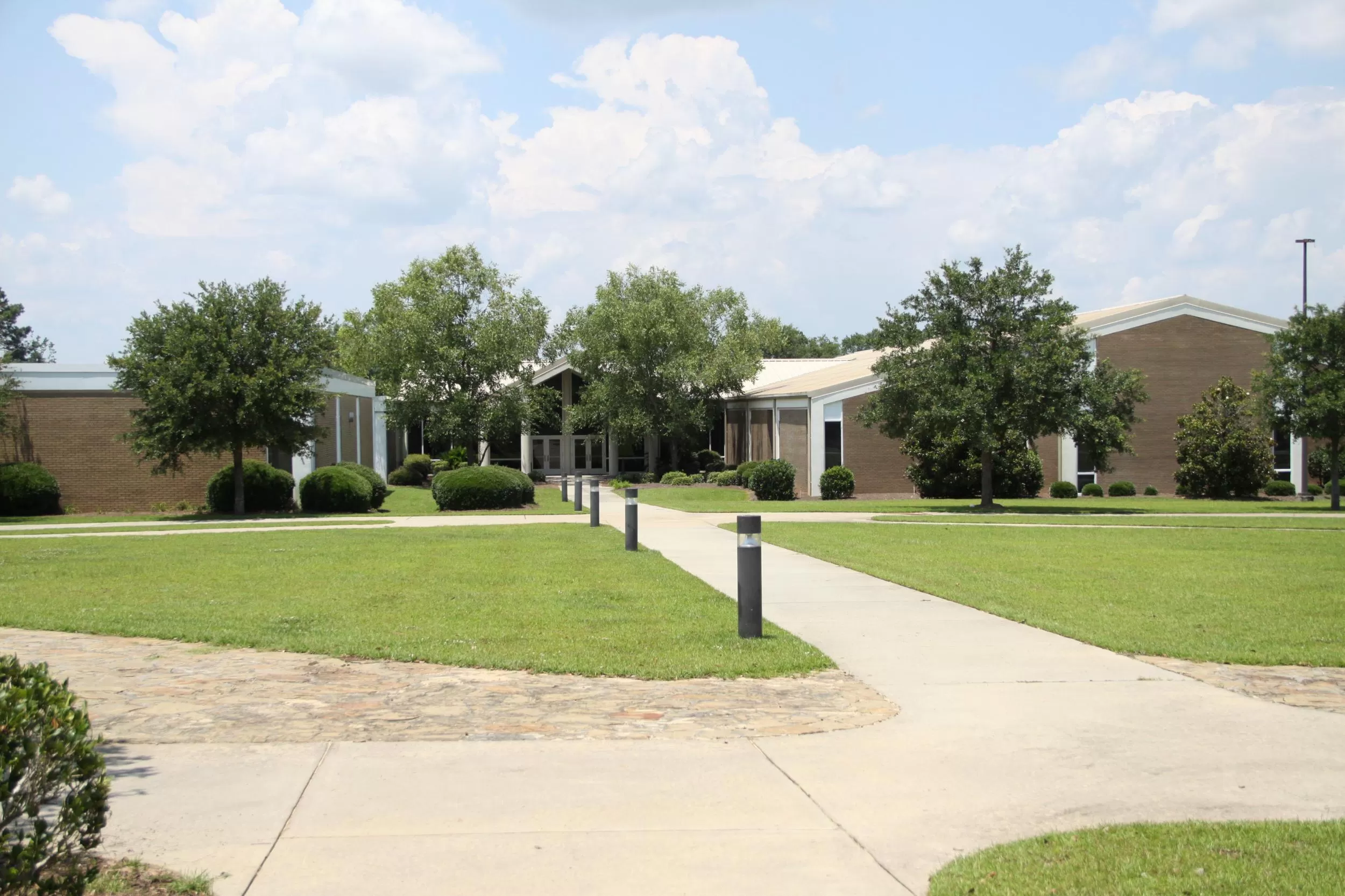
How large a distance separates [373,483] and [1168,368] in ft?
89.6

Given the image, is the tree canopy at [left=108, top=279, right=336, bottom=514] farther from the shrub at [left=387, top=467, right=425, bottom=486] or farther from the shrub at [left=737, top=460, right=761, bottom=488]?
the shrub at [left=387, top=467, right=425, bottom=486]

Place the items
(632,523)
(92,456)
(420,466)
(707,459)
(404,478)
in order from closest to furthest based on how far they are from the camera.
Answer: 1. (632,523)
2. (92,456)
3. (404,478)
4. (420,466)
5. (707,459)

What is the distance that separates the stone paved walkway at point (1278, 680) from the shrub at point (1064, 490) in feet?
100

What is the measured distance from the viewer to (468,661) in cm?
859

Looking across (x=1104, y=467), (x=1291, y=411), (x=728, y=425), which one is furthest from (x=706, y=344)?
(x=1291, y=411)

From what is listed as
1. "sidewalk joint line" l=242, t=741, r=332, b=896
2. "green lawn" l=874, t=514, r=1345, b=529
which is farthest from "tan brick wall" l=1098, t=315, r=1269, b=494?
"sidewalk joint line" l=242, t=741, r=332, b=896

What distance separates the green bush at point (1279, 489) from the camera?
38.1 m

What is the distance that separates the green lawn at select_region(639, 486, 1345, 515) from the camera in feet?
98.6

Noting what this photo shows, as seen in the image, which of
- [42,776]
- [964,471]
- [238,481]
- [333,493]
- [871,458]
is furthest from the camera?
[871,458]

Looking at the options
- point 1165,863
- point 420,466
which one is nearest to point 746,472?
point 420,466

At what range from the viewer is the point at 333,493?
29.9m

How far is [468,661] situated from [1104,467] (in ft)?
92.0

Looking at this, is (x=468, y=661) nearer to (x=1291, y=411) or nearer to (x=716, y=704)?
(x=716, y=704)

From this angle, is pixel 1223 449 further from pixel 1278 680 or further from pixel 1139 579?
pixel 1278 680
